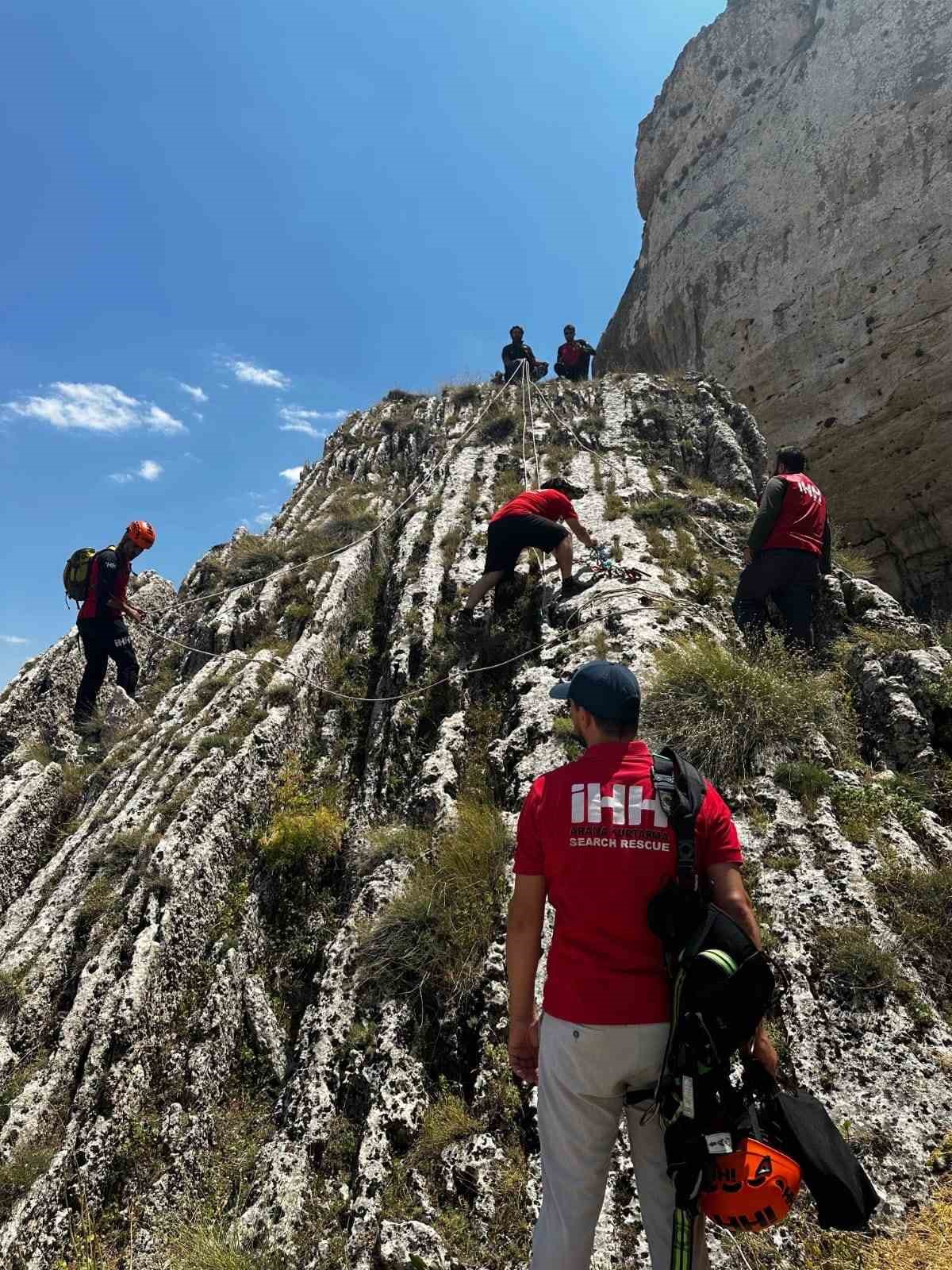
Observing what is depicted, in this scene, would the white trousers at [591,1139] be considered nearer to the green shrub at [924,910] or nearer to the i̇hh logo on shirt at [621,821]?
the i̇hh logo on shirt at [621,821]

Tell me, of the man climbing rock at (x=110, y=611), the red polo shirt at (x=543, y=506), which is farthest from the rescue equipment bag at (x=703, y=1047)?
the man climbing rock at (x=110, y=611)

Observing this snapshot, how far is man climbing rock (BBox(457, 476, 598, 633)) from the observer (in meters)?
A: 8.88

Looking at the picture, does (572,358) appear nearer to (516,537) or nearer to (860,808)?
(516,537)

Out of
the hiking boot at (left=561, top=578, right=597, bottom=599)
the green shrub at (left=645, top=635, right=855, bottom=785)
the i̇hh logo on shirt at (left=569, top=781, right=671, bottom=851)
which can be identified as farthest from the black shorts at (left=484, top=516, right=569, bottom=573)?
the i̇hh logo on shirt at (left=569, top=781, right=671, bottom=851)

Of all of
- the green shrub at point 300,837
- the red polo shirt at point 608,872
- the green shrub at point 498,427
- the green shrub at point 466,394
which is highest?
the green shrub at point 466,394

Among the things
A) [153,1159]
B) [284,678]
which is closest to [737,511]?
[284,678]

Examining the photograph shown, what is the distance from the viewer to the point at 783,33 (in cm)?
2253

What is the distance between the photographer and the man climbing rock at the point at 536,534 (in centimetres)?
888

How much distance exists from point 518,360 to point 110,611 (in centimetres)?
1343

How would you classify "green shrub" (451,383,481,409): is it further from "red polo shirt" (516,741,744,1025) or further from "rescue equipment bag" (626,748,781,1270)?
"rescue equipment bag" (626,748,781,1270)

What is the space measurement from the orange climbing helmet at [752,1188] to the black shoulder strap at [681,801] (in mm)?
874

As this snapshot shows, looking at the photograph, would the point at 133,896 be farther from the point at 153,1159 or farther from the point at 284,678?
the point at 284,678

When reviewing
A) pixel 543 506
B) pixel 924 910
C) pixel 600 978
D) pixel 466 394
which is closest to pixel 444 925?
pixel 600 978

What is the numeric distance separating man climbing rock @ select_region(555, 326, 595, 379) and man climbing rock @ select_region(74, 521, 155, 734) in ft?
45.9
